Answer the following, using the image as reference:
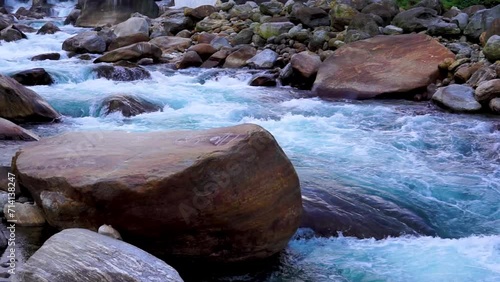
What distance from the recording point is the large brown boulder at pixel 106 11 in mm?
21625

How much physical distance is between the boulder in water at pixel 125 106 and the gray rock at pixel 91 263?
18.8 feet

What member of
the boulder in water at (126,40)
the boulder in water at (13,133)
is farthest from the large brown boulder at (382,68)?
the boulder in water at (126,40)

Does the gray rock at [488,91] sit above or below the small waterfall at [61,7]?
above

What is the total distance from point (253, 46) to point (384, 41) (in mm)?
4068

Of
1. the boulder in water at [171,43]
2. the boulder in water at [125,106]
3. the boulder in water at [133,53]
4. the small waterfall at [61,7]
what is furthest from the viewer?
the small waterfall at [61,7]

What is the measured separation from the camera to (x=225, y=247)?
13.0 ft

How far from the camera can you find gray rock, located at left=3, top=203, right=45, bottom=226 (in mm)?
4375

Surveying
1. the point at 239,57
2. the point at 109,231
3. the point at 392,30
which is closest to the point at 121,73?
the point at 239,57

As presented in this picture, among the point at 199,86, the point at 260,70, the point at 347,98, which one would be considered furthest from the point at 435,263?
the point at 260,70

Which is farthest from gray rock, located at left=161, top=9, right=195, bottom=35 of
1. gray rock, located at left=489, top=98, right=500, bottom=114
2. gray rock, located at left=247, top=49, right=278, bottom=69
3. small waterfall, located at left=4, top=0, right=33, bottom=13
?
small waterfall, located at left=4, top=0, right=33, bottom=13

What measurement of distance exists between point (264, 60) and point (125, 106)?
495 cm

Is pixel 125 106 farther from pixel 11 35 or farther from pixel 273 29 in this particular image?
pixel 11 35

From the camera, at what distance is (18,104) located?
25.7ft

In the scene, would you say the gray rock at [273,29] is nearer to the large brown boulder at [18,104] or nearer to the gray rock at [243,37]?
the gray rock at [243,37]
